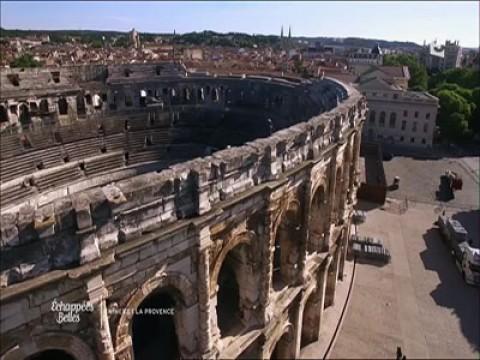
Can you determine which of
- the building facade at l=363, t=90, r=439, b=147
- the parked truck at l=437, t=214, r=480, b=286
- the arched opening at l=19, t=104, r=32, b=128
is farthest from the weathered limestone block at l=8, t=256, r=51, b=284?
the building facade at l=363, t=90, r=439, b=147

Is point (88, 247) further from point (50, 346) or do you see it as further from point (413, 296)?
point (413, 296)

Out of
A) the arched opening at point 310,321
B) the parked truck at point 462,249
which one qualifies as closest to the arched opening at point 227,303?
the arched opening at point 310,321

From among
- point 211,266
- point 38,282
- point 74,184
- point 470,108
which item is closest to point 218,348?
point 211,266

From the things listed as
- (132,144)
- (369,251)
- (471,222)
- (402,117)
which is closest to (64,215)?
(369,251)

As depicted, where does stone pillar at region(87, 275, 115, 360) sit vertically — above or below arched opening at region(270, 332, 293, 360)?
above

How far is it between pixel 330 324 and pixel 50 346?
541 inches

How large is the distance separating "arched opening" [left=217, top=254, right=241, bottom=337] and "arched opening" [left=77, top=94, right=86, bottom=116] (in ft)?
64.5

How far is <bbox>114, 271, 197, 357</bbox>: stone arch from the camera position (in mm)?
8602

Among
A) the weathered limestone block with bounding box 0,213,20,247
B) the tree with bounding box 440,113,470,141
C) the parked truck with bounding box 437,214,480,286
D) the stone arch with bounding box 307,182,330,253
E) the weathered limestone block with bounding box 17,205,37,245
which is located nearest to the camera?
the weathered limestone block with bounding box 0,213,20,247

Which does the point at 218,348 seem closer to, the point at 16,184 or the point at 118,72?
the point at 16,184

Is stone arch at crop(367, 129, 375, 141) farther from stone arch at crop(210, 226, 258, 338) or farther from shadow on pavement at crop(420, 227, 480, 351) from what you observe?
stone arch at crop(210, 226, 258, 338)

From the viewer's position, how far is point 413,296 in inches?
790

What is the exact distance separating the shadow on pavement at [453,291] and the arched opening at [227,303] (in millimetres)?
11014

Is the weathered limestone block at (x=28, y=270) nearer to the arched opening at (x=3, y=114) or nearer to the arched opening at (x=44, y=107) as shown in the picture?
the arched opening at (x=3, y=114)
